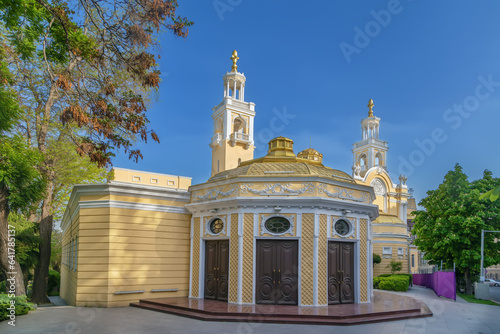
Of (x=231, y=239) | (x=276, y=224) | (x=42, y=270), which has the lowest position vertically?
(x=42, y=270)

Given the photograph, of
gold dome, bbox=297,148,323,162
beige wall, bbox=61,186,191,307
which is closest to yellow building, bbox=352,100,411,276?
gold dome, bbox=297,148,323,162

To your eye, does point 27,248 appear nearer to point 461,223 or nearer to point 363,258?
point 363,258

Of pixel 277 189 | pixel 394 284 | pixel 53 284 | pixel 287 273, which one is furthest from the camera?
pixel 53 284

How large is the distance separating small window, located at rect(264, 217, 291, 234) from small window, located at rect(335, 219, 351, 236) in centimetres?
178

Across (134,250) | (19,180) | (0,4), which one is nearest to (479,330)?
(134,250)

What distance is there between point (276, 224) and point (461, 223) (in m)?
14.0

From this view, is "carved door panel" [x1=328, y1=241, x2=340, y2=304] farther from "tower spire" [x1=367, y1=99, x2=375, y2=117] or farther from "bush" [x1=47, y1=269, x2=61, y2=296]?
"tower spire" [x1=367, y1=99, x2=375, y2=117]

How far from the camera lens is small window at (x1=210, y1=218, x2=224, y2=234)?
46.9 ft

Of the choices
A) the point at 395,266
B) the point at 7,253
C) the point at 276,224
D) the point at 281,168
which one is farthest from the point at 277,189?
the point at 395,266

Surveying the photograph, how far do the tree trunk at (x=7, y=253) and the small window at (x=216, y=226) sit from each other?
6805mm

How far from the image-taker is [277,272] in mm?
13164

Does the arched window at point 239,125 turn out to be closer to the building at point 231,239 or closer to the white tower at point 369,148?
the white tower at point 369,148

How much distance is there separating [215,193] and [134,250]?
11.1 ft

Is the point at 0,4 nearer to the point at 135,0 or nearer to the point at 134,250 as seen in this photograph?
the point at 135,0
